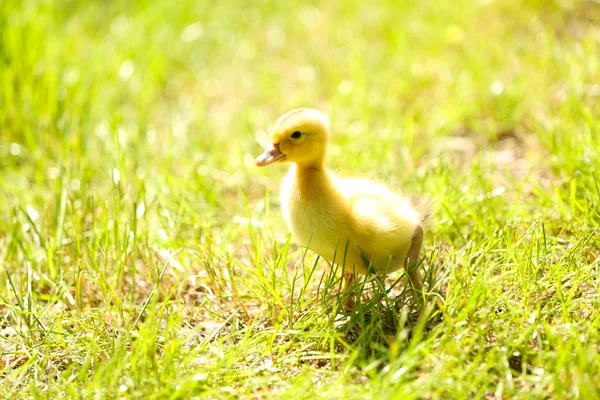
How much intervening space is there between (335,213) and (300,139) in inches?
12.5

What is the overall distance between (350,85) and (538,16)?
151cm

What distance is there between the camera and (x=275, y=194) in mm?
3707

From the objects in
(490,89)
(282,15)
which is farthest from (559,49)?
(282,15)

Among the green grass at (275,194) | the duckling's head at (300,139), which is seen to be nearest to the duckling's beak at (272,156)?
the duckling's head at (300,139)

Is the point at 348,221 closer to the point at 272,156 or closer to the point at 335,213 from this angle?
the point at 335,213

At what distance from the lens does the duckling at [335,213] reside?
8.17 feet

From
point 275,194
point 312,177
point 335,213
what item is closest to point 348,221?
point 335,213

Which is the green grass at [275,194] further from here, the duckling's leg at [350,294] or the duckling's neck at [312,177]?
the duckling's neck at [312,177]

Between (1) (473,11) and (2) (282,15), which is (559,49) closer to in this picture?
(1) (473,11)

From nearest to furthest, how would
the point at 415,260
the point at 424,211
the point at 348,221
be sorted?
the point at 348,221, the point at 415,260, the point at 424,211

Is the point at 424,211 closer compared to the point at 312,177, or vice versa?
the point at 312,177

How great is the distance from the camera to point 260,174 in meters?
3.89

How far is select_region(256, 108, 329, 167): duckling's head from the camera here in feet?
8.42

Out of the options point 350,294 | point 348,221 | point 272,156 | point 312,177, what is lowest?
point 350,294
